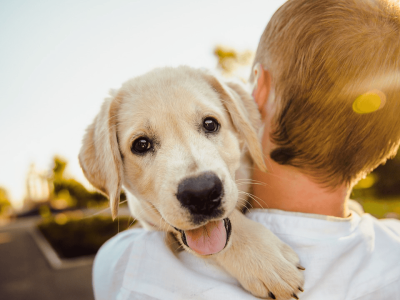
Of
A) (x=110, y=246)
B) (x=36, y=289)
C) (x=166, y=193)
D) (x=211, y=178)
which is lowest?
(x=36, y=289)

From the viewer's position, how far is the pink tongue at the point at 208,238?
6.99 feet

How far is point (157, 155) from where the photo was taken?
2.50m

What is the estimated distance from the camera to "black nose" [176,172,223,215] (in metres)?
2.05

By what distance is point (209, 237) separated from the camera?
85.8 inches

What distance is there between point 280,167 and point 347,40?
94 centimetres

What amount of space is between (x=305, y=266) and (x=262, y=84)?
129 centimetres

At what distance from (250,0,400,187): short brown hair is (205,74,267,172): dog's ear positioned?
212 mm

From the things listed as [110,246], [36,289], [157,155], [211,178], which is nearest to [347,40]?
[211,178]

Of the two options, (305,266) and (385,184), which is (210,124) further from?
(385,184)

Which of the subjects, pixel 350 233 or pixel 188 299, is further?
pixel 350 233

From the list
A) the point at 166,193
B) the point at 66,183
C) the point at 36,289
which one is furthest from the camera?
the point at 66,183

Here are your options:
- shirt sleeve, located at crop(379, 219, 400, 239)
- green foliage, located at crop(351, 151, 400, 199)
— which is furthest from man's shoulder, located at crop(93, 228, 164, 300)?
green foliage, located at crop(351, 151, 400, 199)

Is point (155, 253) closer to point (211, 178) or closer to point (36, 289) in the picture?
point (211, 178)

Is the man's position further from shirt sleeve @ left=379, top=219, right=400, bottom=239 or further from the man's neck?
shirt sleeve @ left=379, top=219, right=400, bottom=239
